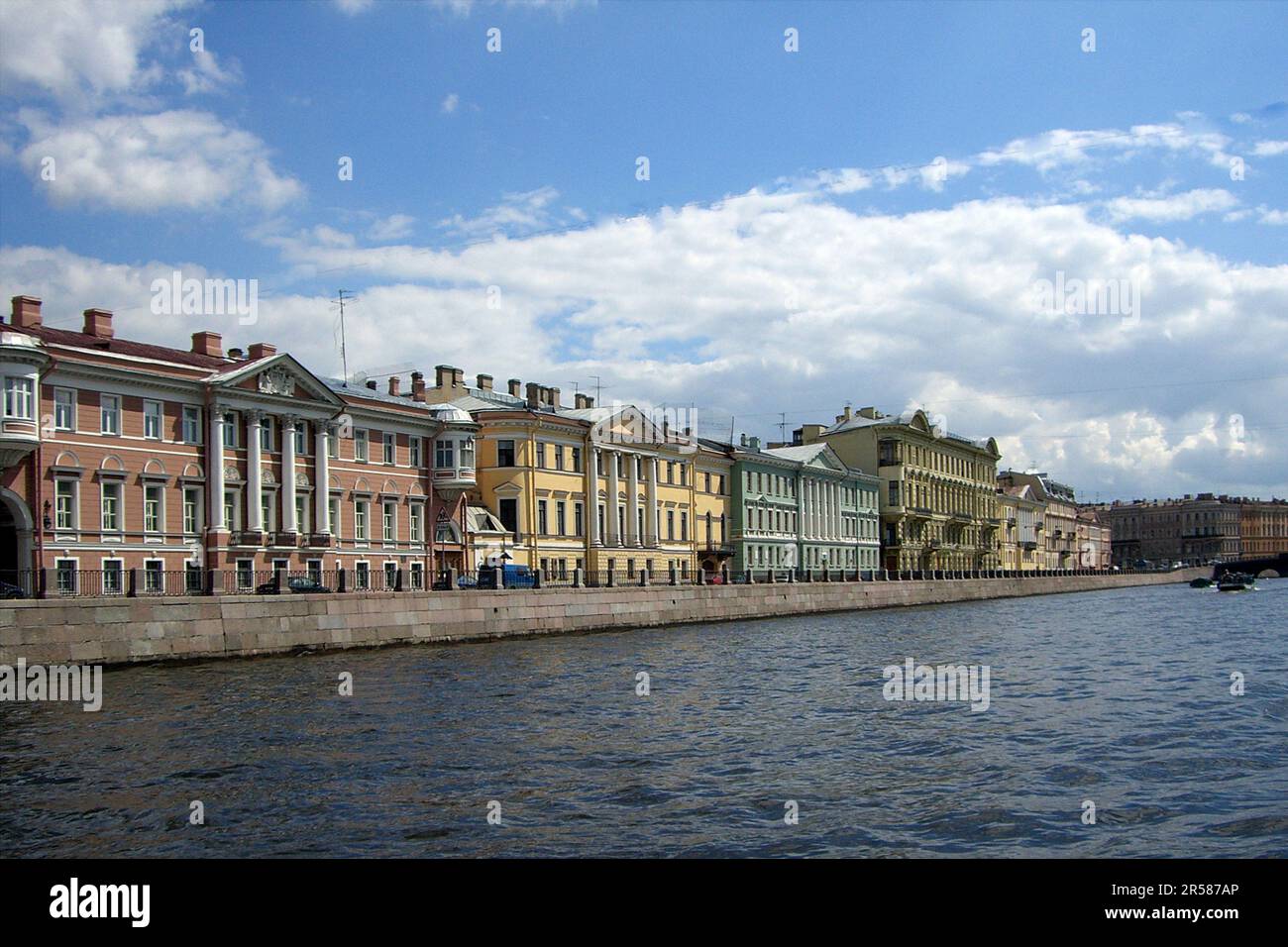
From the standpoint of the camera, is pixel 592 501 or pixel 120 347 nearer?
pixel 120 347

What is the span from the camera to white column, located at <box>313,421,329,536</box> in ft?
139

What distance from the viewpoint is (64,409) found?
33938 millimetres

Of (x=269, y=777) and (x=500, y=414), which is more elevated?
(x=500, y=414)

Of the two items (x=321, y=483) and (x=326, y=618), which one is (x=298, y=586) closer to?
(x=326, y=618)

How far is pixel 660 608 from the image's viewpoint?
4709 centimetres

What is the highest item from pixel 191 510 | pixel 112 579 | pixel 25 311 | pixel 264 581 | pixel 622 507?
pixel 25 311

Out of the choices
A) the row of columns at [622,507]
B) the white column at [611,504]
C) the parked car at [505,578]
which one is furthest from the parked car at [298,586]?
the white column at [611,504]

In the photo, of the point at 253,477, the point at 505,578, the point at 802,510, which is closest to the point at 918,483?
the point at 802,510

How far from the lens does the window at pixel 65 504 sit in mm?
33656

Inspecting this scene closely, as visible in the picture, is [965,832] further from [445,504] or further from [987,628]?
[445,504]

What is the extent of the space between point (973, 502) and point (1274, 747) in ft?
317

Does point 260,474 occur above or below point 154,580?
above

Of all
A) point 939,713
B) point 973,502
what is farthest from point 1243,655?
point 973,502

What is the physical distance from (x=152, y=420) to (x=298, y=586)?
686 cm
